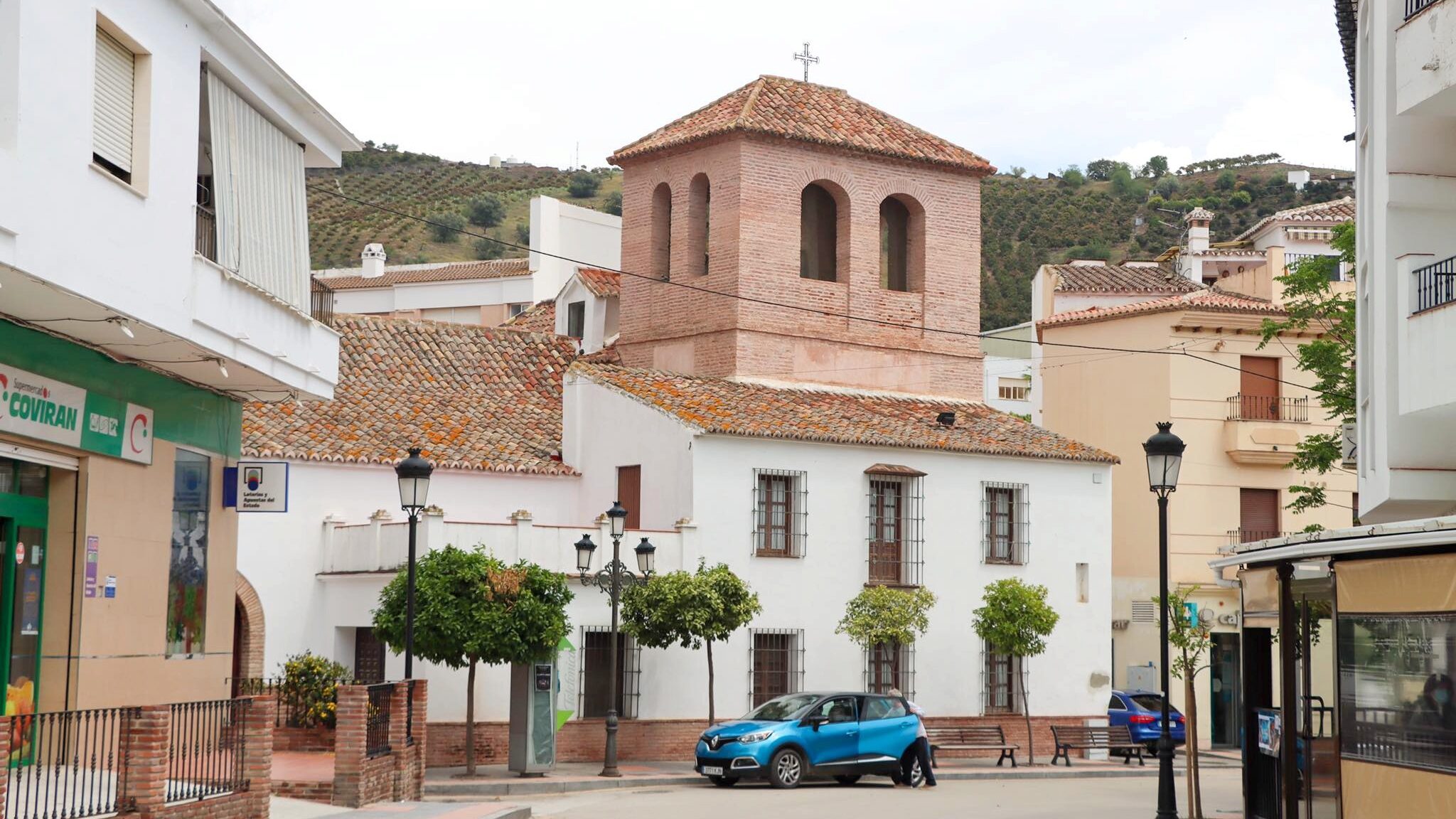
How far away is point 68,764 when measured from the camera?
13.9 metres

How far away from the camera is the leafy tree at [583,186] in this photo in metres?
88.2

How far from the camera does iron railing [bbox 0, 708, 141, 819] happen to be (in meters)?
12.7

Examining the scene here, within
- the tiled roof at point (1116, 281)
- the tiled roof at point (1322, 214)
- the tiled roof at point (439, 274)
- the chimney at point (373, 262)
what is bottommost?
the tiled roof at point (1116, 281)

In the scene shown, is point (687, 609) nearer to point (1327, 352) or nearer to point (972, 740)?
point (972, 740)

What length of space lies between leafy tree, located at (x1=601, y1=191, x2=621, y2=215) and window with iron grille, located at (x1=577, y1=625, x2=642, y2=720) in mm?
51718

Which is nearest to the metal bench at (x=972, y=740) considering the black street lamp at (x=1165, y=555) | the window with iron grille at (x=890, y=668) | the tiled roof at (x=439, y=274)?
the window with iron grille at (x=890, y=668)

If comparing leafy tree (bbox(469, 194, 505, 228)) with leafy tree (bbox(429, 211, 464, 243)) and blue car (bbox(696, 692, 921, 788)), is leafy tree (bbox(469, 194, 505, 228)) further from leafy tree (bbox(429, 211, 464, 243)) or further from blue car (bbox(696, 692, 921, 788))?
blue car (bbox(696, 692, 921, 788))

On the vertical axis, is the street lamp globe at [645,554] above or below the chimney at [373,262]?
below

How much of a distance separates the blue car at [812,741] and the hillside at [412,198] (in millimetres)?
50345

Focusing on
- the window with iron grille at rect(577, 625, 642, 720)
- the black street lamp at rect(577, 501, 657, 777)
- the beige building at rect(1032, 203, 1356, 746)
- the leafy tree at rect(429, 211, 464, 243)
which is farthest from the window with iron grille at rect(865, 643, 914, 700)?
the leafy tree at rect(429, 211, 464, 243)

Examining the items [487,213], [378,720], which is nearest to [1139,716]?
[378,720]

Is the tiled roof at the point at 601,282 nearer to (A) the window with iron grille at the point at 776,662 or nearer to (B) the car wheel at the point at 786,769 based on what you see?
(A) the window with iron grille at the point at 776,662

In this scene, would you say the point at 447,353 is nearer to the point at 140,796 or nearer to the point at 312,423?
the point at 312,423

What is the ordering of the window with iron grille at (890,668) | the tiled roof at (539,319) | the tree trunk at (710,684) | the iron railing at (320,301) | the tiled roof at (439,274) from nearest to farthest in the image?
the iron railing at (320,301) < the tree trunk at (710,684) < the window with iron grille at (890,668) < the tiled roof at (539,319) < the tiled roof at (439,274)
